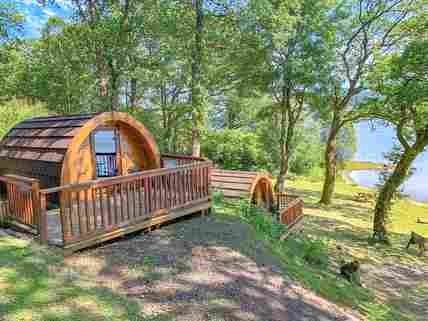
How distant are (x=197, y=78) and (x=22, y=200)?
6943 mm

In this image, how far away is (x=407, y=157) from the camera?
41.2ft

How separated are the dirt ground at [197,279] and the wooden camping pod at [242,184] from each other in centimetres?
341

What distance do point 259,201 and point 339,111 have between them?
8966mm

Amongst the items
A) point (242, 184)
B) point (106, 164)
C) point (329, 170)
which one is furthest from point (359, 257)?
point (106, 164)

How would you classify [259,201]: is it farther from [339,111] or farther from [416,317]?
[339,111]

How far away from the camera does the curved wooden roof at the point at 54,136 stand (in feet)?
21.1

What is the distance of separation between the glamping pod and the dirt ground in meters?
2.29

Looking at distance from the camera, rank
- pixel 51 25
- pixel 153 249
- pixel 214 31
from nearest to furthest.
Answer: pixel 153 249, pixel 214 31, pixel 51 25

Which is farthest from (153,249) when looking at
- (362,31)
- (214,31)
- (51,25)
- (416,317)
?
(51,25)

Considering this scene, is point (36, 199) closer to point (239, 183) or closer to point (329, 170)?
point (239, 183)

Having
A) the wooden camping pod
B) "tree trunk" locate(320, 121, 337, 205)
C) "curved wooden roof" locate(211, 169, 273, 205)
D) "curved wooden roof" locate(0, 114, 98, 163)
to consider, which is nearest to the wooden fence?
the wooden camping pod

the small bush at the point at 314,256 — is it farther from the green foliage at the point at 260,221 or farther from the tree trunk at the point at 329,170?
the tree trunk at the point at 329,170

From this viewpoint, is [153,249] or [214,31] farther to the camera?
[214,31]

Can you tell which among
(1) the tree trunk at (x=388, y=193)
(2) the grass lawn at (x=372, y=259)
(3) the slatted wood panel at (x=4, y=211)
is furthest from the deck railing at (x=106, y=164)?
(1) the tree trunk at (x=388, y=193)
